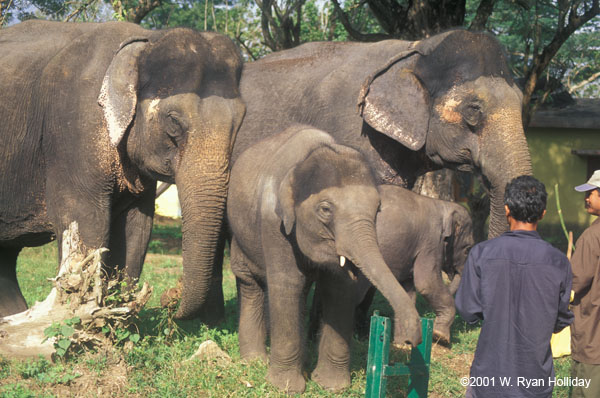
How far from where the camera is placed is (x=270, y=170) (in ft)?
16.6

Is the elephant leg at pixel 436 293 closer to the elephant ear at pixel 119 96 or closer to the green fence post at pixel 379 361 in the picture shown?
Answer: the green fence post at pixel 379 361

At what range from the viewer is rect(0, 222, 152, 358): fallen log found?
5.10m

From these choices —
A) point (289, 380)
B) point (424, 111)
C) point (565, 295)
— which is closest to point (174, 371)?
point (289, 380)

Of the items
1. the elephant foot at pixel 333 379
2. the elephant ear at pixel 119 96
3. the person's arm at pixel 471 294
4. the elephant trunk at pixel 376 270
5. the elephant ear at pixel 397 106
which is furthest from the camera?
the elephant ear at pixel 397 106

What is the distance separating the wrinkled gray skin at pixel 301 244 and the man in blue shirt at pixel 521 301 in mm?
414

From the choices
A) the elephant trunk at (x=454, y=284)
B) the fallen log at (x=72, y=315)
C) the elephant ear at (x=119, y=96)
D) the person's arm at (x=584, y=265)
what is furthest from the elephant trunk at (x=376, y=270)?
the elephant trunk at (x=454, y=284)

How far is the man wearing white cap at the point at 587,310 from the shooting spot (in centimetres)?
425

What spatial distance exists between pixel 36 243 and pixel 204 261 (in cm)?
172

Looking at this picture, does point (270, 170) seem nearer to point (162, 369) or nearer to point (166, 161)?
point (166, 161)

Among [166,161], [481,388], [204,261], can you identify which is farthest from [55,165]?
[481,388]

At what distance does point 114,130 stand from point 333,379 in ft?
7.54

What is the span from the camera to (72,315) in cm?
512

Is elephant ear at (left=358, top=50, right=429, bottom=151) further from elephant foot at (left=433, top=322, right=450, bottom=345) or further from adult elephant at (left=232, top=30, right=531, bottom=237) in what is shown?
elephant foot at (left=433, top=322, right=450, bottom=345)

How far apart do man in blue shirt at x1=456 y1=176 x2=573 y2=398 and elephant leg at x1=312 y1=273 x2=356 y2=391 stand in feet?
4.70
